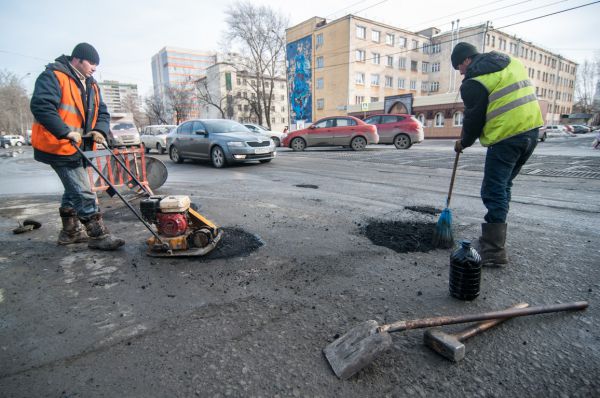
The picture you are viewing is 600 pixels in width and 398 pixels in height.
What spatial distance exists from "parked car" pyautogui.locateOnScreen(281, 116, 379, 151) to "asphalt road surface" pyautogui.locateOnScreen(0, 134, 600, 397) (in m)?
11.6

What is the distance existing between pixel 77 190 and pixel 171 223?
4.18ft

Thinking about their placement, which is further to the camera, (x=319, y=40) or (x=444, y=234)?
(x=319, y=40)

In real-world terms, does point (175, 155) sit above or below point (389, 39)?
below

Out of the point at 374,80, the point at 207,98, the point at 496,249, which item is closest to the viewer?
the point at 496,249

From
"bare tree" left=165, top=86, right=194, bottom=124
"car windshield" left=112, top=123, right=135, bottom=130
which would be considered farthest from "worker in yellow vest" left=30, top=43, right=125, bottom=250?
"bare tree" left=165, top=86, right=194, bottom=124

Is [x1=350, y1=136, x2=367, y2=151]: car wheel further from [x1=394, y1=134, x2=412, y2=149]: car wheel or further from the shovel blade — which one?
the shovel blade

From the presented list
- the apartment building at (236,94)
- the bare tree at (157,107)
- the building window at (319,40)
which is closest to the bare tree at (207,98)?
the apartment building at (236,94)

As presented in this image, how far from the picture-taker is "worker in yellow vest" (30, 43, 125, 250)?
3.15 meters

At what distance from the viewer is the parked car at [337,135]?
1583 centimetres

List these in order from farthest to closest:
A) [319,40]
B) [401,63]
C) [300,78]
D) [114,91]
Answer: [114,91], [401,63], [300,78], [319,40]

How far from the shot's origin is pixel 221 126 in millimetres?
10984

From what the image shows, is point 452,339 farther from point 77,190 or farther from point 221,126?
point 221,126

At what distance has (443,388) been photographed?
62.8 inches

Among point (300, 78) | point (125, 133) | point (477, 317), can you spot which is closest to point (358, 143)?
point (125, 133)
